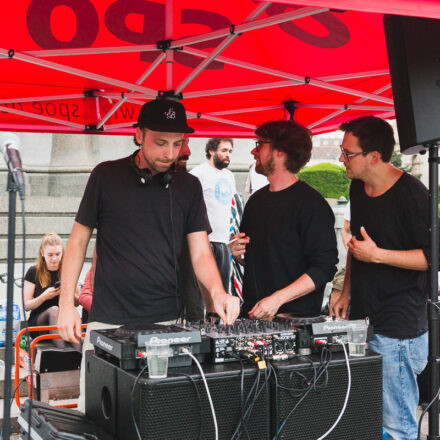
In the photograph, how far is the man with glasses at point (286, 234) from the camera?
Result: 3.28 m

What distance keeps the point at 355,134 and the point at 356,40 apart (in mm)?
1209

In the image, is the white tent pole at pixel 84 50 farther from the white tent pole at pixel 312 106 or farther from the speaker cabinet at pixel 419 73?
the speaker cabinet at pixel 419 73

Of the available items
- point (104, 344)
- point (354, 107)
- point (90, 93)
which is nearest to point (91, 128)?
point (90, 93)

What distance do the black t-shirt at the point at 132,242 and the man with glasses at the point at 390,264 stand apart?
0.86m

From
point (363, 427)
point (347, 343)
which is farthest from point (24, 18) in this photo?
point (363, 427)

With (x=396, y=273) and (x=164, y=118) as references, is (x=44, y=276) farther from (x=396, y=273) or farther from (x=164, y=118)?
(x=396, y=273)

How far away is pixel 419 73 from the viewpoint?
2596 mm

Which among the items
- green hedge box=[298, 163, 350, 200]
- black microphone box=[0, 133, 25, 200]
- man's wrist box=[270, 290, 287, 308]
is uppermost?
green hedge box=[298, 163, 350, 200]

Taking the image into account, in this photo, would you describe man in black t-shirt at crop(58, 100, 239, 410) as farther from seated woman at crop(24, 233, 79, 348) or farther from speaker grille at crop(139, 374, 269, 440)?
seated woman at crop(24, 233, 79, 348)

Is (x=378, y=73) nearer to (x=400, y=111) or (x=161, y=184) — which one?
(x=400, y=111)

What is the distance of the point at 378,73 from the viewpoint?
4.42m

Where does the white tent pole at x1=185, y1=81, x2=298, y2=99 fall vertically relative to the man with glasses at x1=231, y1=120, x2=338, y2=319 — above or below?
above

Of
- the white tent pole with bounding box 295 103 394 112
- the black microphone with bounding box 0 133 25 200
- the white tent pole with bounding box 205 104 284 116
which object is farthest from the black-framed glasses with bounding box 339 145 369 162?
the white tent pole with bounding box 205 104 284 116

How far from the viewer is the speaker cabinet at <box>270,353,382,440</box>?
7.47 feet
